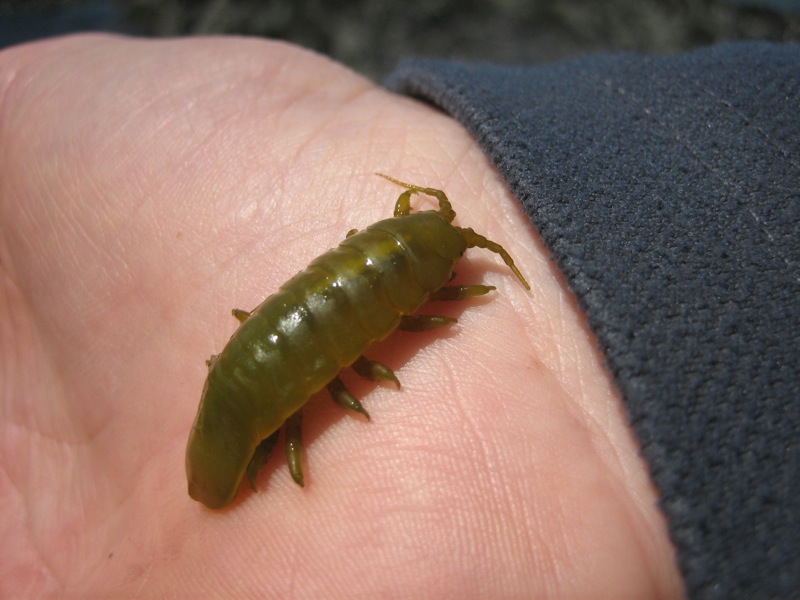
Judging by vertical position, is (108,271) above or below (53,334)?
above

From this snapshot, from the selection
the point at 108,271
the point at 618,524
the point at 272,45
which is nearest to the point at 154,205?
the point at 108,271

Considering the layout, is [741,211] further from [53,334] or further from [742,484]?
[53,334]

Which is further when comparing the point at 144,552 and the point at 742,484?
the point at 144,552

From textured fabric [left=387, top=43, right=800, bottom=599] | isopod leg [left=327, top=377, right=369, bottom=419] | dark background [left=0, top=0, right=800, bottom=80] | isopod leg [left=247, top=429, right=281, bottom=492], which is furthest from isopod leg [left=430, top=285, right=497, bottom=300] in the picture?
dark background [left=0, top=0, right=800, bottom=80]

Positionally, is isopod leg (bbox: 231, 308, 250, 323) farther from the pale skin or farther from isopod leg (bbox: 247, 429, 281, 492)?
isopod leg (bbox: 247, 429, 281, 492)

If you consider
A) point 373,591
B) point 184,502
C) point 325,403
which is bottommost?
point 184,502

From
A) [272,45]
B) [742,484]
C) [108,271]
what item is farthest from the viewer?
[272,45]
